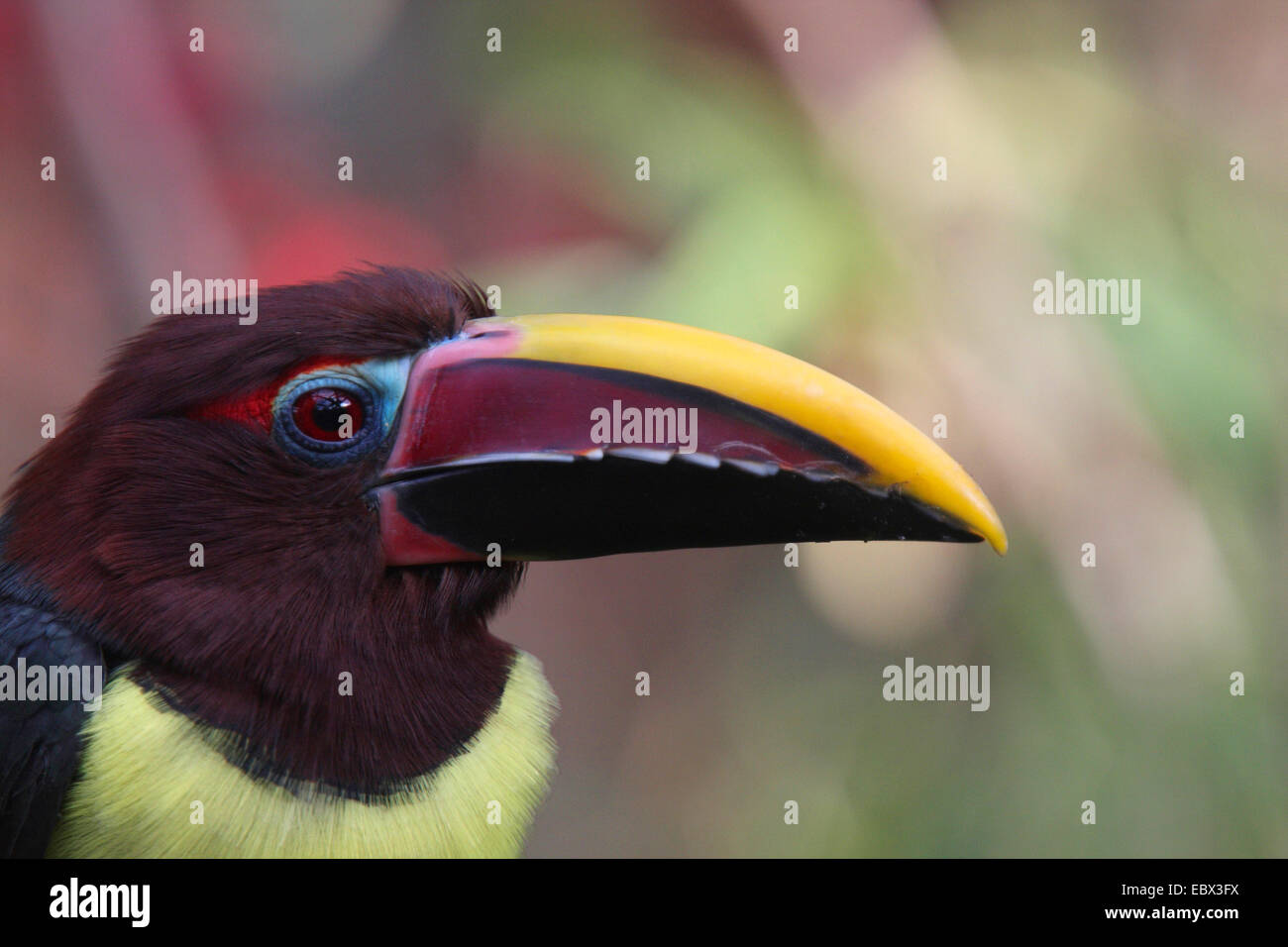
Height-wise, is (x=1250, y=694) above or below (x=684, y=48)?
below

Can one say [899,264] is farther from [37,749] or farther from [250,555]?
[37,749]

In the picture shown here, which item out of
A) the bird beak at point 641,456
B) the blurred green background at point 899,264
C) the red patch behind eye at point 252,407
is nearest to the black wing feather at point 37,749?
the red patch behind eye at point 252,407

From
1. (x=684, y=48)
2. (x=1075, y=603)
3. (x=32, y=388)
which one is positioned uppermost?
(x=684, y=48)

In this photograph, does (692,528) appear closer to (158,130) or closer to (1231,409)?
(1231,409)

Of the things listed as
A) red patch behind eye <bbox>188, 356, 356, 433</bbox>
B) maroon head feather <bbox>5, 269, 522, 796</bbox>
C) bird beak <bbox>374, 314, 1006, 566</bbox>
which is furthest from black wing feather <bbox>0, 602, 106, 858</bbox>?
bird beak <bbox>374, 314, 1006, 566</bbox>

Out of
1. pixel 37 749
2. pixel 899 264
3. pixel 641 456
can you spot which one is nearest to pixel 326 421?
pixel 641 456

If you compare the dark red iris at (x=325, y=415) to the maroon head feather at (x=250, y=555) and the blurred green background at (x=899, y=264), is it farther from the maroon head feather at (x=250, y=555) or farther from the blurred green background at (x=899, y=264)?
the blurred green background at (x=899, y=264)
